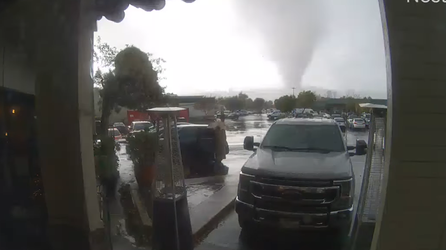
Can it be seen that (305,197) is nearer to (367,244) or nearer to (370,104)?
(367,244)

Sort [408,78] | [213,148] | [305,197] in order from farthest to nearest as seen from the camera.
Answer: [213,148] < [305,197] < [408,78]

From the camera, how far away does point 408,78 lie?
265cm

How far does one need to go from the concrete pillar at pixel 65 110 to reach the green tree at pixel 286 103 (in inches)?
222

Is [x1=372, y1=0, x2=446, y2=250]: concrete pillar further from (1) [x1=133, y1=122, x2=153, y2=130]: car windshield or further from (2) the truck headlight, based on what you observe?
(1) [x1=133, y1=122, x2=153, y2=130]: car windshield

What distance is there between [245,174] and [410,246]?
2640mm

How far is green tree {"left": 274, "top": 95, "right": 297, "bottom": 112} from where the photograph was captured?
8309mm

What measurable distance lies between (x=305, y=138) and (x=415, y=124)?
347cm

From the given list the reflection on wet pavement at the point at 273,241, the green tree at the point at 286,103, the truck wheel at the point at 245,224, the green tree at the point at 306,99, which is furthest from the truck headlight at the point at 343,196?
the green tree at the point at 286,103

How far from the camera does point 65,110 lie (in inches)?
126

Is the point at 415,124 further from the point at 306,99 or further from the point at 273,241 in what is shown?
the point at 306,99

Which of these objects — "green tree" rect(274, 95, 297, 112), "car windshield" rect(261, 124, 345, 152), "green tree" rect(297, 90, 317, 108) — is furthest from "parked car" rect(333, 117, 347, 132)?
"green tree" rect(274, 95, 297, 112)

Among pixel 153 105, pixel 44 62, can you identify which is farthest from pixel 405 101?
pixel 153 105

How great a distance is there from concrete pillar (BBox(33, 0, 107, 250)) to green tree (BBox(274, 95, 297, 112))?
222 inches

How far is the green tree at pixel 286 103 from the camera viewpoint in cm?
831
